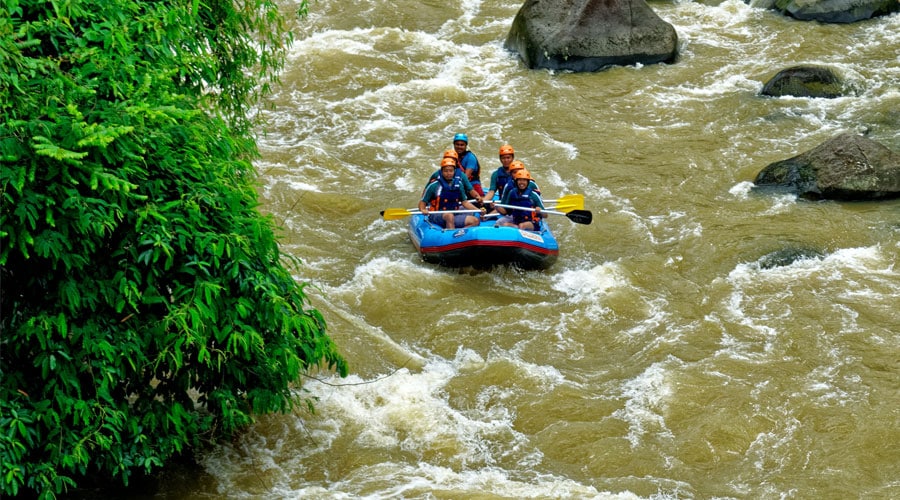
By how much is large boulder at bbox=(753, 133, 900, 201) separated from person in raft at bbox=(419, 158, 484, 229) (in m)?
3.82

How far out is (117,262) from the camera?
6.16 meters

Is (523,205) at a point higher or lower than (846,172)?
lower

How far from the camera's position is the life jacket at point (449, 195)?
11352 mm

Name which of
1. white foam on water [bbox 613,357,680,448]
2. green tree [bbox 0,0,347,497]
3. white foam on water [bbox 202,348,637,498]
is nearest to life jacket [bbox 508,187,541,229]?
white foam on water [bbox 613,357,680,448]

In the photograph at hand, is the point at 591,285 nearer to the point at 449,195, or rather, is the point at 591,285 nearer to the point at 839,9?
the point at 449,195

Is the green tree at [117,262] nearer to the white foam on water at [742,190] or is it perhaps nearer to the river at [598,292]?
the river at [598,292]

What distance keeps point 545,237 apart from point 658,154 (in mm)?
3488

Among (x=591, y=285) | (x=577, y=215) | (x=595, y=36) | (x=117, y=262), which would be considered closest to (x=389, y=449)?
(x=117, y=262)

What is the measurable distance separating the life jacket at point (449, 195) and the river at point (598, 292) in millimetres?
591

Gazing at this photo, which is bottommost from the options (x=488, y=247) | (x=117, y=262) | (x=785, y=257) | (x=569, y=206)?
(x=785, y=257)

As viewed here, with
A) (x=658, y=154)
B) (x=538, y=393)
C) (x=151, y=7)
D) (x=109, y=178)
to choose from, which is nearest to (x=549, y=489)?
(x=538, y=393)

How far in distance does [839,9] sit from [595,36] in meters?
4.37

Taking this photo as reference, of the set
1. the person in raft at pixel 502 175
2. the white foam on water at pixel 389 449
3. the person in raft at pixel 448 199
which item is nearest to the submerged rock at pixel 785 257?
the person in raft at pixel 502 175

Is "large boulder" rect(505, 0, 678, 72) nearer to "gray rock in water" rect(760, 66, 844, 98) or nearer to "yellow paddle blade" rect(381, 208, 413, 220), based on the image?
"gray rock in water" rect(760, 66, 844, 98)
